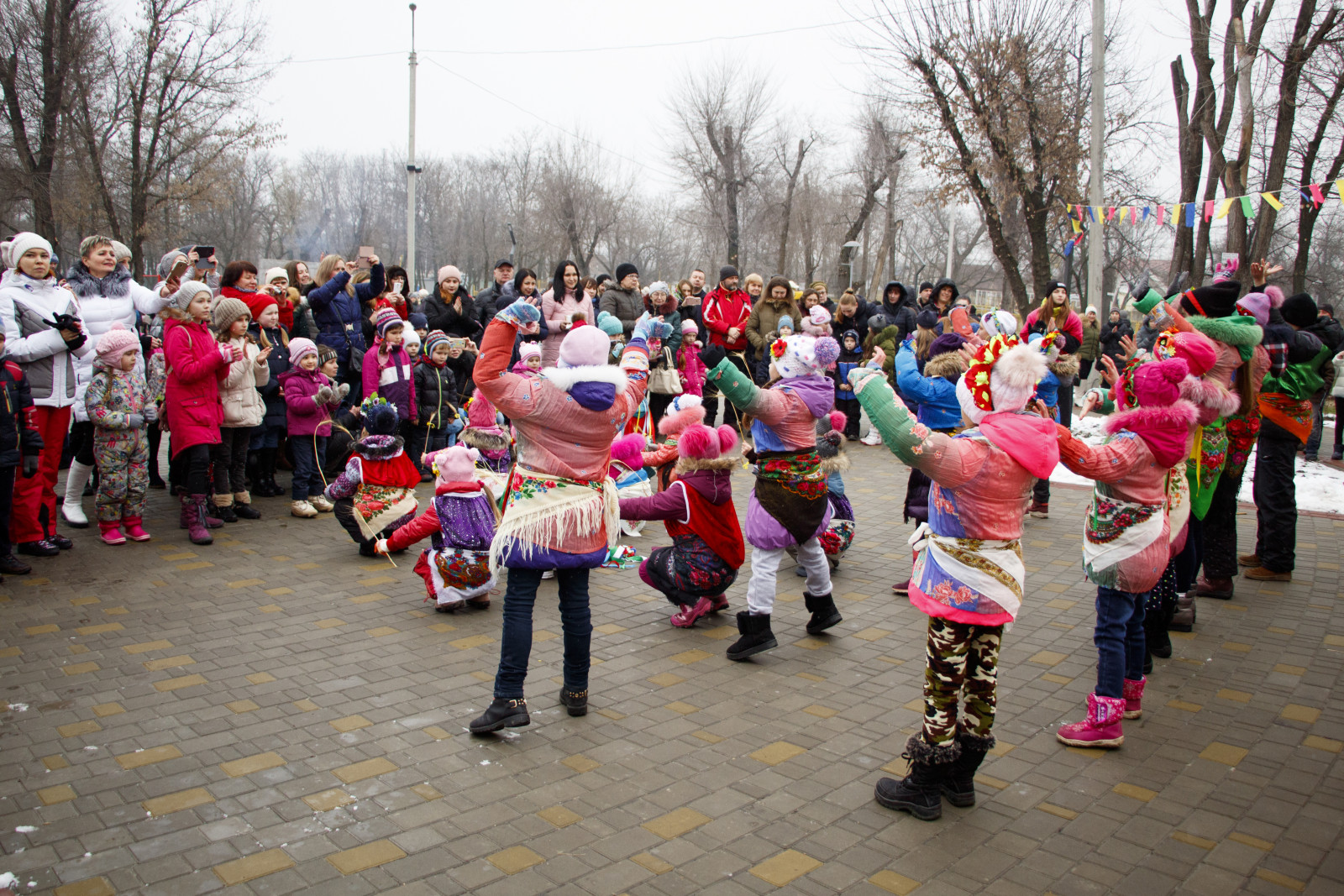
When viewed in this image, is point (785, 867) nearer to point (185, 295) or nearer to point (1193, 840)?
point (1193, 840)

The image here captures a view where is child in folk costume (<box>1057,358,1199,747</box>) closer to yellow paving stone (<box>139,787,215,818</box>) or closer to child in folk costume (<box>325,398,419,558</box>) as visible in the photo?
yellow paving stone (<box>139,787,215,818</box>)

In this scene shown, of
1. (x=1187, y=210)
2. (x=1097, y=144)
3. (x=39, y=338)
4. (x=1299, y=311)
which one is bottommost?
(x=39, y=338)

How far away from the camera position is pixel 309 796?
350 centimetres

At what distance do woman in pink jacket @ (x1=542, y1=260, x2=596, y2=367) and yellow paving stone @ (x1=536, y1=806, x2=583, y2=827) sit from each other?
20.8ft

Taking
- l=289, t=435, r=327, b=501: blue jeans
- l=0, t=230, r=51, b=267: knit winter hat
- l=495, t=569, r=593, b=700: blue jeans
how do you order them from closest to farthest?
l=495, t=569, r=593, b=700: blue jeans < l=0, t=230, r=51, b=267: knit winter hat < l=289, t=435, r=327, b=501: blue jeans

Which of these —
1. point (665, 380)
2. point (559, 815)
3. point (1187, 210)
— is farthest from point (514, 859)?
point (1187, 210)

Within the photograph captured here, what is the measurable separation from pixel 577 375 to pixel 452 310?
6.86 metres

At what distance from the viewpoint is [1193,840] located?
340 cm

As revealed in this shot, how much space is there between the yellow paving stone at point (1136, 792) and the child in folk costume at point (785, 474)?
75.3 inches

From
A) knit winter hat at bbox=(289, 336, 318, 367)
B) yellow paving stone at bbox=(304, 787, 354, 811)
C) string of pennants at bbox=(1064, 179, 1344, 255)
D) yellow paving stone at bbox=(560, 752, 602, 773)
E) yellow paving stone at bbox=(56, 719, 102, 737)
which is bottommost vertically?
yellow paving stone at bbox=(560, 752, 602, 773)

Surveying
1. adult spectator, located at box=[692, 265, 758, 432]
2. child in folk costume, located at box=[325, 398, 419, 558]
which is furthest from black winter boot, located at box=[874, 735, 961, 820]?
adult spectator, located at box=[692, 265, 758, 432]

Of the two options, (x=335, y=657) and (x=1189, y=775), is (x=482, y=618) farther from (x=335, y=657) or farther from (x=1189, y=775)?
(x=1189, y=775)

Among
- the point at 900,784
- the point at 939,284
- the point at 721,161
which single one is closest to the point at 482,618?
the point at 900,784

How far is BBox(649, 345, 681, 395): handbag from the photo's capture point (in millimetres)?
10211
